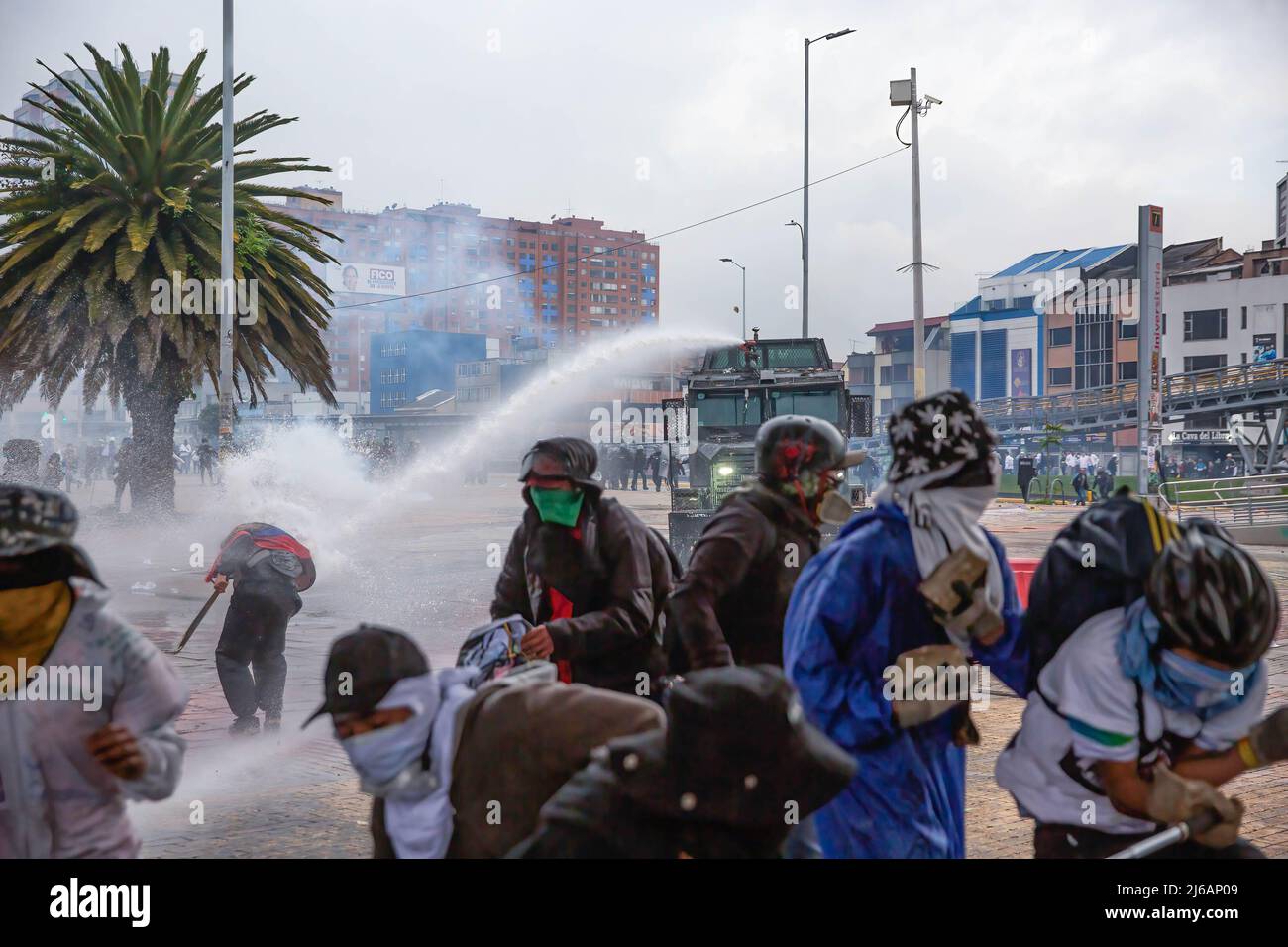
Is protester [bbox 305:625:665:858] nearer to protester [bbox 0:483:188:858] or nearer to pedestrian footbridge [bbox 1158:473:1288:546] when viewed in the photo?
protester [bbox 0:483:188:858]

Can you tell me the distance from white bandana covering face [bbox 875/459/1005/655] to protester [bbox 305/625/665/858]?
900 millimetres

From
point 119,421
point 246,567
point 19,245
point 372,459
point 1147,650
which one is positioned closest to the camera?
point 1147,650

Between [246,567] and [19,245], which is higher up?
[19,245]

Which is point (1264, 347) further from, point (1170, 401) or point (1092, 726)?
point (1092, 726)

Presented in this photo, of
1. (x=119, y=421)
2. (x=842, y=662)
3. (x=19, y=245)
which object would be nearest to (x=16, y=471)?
(x=19, y=245)

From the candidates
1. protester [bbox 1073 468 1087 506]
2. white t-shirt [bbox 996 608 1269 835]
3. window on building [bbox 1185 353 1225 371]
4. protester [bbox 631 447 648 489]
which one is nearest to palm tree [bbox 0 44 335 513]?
white t-shirt [bbox 996 608 1269 835]

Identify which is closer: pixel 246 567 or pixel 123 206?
pixel 246 567

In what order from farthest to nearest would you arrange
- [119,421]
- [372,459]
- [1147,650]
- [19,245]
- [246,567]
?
[119,421] → [372,459] → [19,245] → [246,567] → [1147,650]

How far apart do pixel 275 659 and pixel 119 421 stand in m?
81.2

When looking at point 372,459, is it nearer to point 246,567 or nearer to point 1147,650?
point 246,567

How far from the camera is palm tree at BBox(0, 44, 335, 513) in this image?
17875mm

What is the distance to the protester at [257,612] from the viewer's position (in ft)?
23.7

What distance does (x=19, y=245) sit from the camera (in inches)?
706

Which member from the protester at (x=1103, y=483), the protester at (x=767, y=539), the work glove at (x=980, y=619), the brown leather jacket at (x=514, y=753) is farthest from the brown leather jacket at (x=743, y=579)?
the protester at (x=1103, y=483)
